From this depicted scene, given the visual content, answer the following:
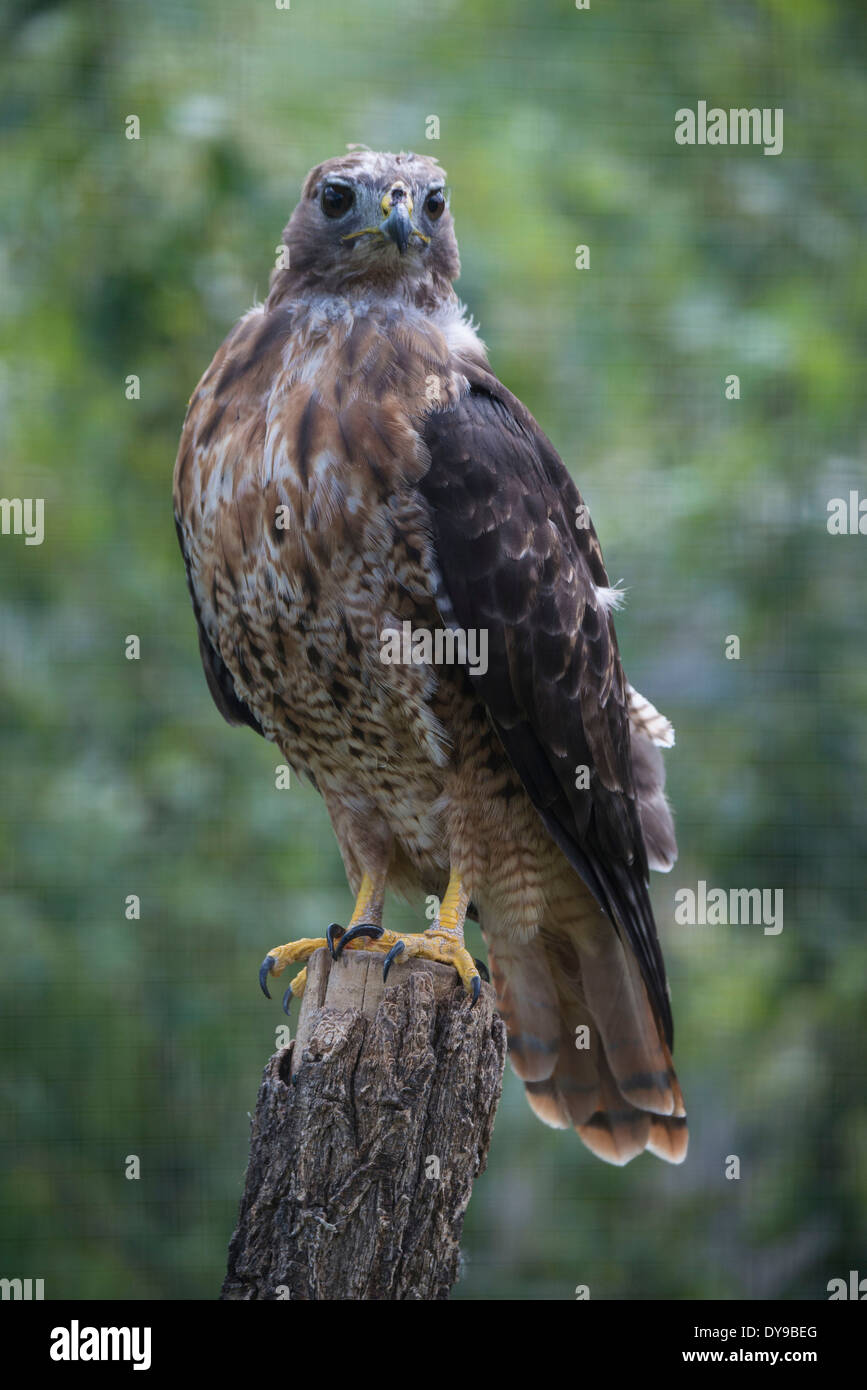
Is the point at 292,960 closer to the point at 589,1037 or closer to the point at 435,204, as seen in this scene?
the point at 589,1037

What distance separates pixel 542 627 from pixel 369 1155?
2.93 ft

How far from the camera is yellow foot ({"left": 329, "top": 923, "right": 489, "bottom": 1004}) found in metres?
2.13

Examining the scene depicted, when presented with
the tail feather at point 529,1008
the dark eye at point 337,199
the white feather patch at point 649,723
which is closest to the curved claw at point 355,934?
the tail feather at point 529,1008

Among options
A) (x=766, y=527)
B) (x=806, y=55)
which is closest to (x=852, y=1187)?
(x=766, y=527)

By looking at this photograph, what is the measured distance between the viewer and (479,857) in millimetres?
2406

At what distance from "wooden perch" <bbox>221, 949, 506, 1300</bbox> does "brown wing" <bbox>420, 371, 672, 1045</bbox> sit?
461 millimetres

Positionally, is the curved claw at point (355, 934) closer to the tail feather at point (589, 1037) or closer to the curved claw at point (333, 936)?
the curved claw at point (333, 936)

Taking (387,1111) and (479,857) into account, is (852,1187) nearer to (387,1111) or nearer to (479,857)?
(479,857)

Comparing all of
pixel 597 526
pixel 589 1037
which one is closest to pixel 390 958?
pixel 589 1037

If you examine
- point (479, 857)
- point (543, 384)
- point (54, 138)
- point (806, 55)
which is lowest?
point (479, 857)

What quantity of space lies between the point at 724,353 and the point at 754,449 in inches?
10.7

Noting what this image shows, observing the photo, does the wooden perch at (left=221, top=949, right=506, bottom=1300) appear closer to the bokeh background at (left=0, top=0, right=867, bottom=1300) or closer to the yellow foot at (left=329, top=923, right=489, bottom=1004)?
the yellow foot at (left=329, top=923, right=489, bottom=1004)

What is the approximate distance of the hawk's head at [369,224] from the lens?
7.56 ft

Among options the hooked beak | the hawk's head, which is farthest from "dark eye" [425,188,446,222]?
the hooked beak
